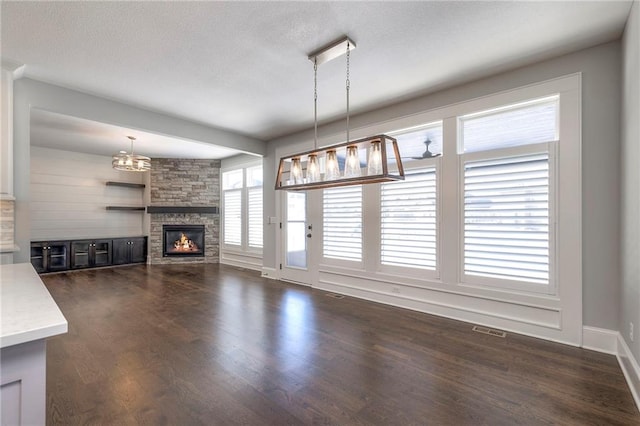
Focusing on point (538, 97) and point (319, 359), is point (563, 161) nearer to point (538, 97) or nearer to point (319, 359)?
point (538, 97)

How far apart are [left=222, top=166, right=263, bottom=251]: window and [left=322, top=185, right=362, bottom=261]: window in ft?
7.95

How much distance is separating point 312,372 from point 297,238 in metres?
3.39

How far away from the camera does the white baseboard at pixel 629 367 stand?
79.8 inches

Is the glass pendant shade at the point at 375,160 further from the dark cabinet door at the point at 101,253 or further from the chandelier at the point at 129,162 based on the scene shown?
the dark cabinet door at the point at 101,253

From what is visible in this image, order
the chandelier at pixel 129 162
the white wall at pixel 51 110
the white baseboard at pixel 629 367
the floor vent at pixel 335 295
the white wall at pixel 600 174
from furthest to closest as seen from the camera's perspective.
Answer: the chandelier at pixel 129 162, the floor vent at pixel 335 295, the white wall at pixel 51 110, the white wall at pixel 600 174, the white baseboard at pixel 629 367

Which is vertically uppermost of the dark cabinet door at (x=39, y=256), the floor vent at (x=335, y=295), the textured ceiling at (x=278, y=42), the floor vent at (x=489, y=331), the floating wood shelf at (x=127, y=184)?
the textured ceiling at (x=278, y=42)

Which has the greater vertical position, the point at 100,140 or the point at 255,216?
the point at 100,140

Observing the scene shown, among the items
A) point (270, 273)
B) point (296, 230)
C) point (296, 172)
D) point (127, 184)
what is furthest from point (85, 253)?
point (296, 172)

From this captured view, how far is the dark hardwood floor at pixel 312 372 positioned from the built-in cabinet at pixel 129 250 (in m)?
3.81

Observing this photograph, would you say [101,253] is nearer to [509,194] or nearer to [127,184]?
[127,184]

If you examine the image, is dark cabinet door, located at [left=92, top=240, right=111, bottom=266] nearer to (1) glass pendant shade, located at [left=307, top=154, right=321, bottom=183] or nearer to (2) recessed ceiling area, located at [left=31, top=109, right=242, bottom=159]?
(2) recessed ceiling area, located at [left=31, top=109, right=242, bottom=159]

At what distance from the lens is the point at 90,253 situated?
699 cm

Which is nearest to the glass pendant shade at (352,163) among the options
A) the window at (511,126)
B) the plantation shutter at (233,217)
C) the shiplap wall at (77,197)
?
the window at (511,126)

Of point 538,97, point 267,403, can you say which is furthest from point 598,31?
point 267,403
